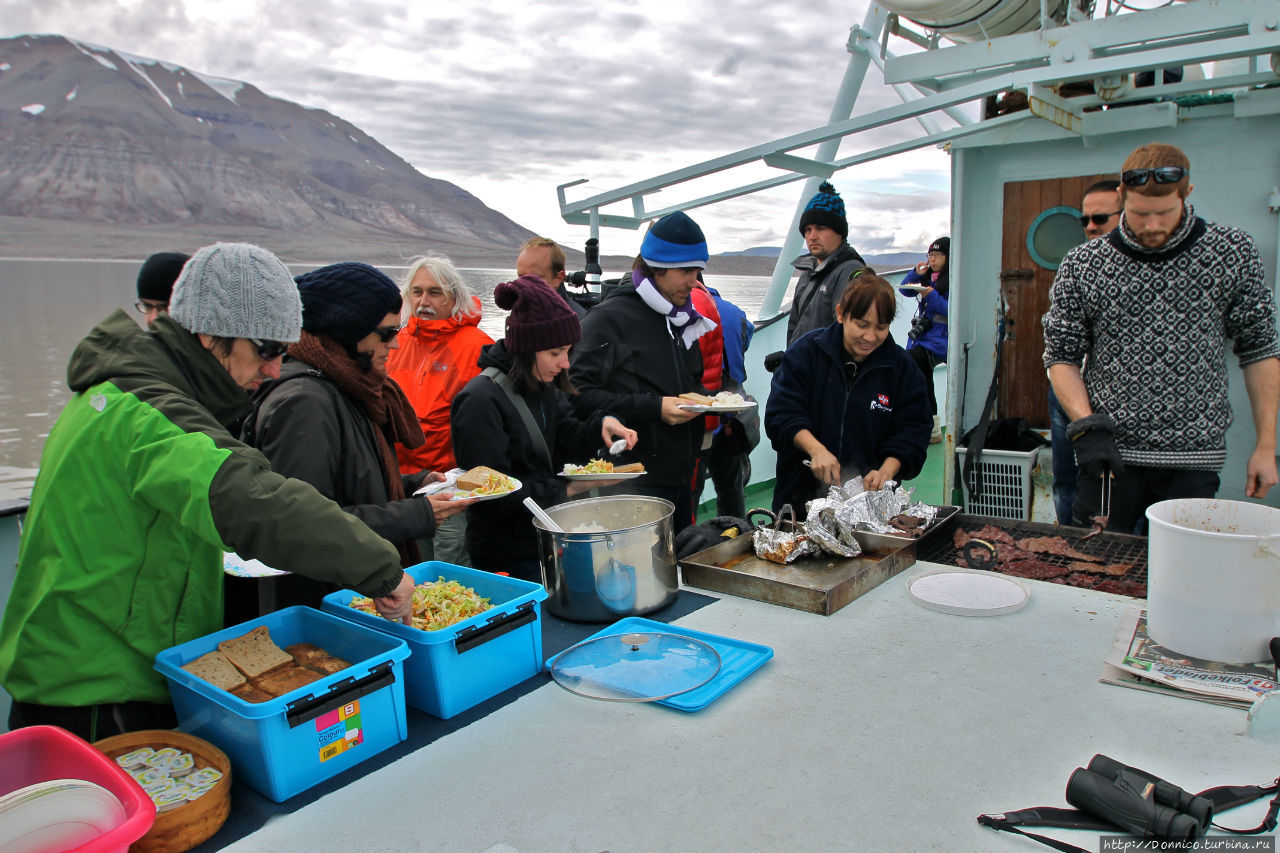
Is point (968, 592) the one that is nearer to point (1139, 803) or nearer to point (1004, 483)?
point (1139, 803)

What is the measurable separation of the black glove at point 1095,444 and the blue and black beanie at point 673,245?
5.23ft

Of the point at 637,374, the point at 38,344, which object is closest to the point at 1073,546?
the point at 637,374

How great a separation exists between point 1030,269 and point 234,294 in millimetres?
4579

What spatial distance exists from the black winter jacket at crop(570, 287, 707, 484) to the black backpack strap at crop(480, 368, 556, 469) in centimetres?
62

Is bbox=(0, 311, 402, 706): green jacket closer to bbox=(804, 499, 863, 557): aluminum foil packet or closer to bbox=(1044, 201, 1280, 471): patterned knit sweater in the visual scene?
bbox=(804, 499, 863, 557): aluminum foil packet

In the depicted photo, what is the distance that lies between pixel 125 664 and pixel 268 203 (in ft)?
351

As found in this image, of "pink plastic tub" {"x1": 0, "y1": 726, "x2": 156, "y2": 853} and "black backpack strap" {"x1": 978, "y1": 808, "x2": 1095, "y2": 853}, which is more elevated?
"pink plastic tub" {"x1": 0, "y1": 726, "x2": 156, "y2": 853}

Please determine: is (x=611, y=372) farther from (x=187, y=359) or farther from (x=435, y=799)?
(x=435, y=799)

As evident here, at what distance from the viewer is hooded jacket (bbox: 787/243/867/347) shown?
419 cm

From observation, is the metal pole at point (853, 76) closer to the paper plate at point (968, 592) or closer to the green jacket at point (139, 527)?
the paper plate at point (968, 592)

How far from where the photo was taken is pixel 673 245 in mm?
3250

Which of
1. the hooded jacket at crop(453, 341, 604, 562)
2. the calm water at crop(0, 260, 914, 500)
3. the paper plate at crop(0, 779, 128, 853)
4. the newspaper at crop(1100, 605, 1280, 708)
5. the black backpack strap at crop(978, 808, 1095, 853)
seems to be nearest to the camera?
the paper plate at crop(0, 779, 128, 853)

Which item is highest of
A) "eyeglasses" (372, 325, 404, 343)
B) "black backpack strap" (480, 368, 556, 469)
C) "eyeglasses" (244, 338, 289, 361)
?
"eyeglasses" (372, 325, 404, 343)

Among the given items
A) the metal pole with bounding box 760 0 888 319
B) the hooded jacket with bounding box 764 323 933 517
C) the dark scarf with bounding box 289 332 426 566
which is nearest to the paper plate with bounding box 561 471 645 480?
the dark scarf with bounding box 289 332 426 566
